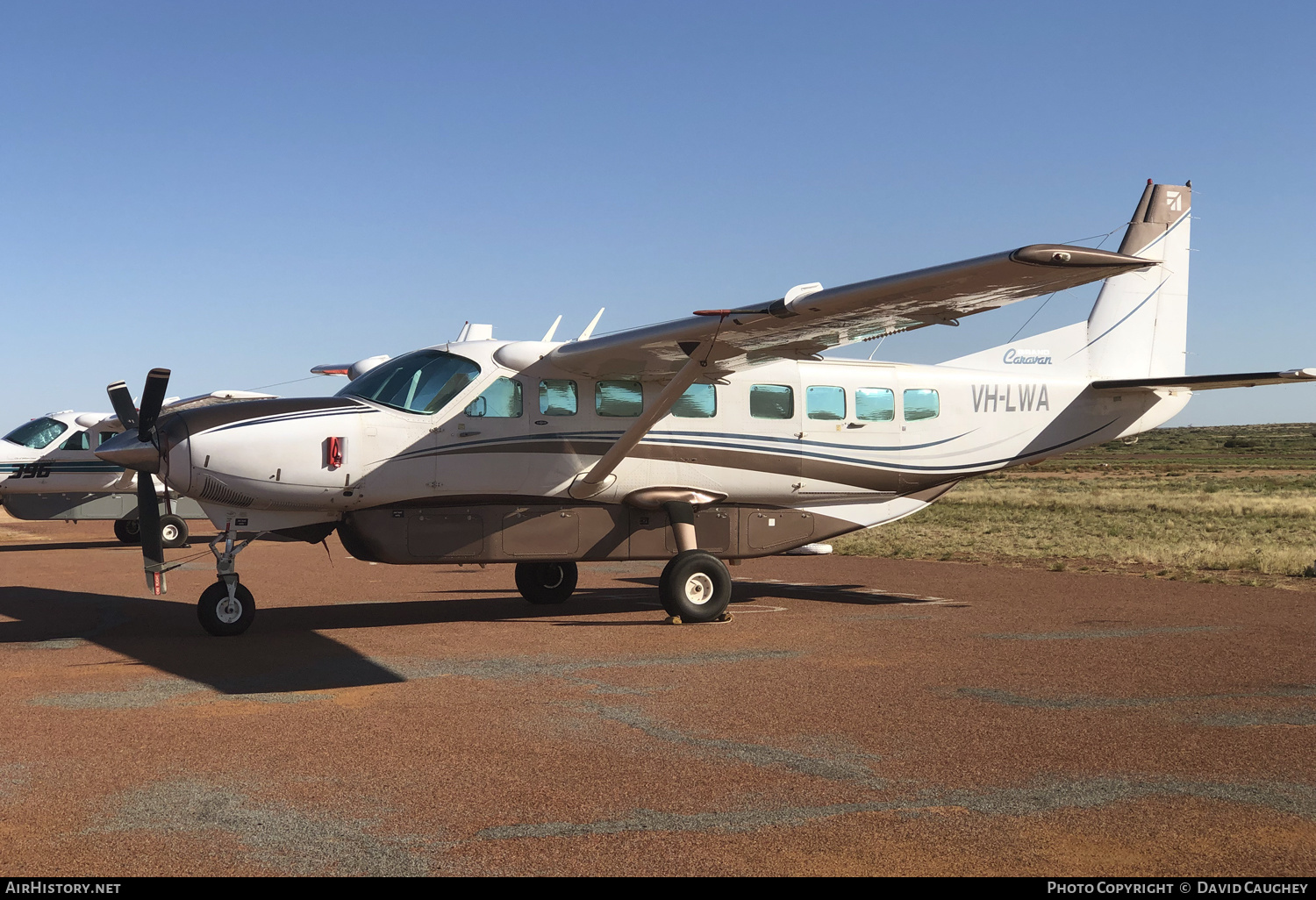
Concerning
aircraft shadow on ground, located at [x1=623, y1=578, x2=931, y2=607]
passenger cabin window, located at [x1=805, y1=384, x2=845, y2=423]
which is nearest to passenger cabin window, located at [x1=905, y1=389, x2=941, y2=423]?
passenger cabin window, located at [x1=805, y1=384, x2=845, y2=423]

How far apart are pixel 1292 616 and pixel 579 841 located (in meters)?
10.6

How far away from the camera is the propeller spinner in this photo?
36.0 ft

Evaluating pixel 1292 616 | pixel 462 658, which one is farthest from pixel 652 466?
pixel 1292 616

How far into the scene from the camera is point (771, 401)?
13.4 metres

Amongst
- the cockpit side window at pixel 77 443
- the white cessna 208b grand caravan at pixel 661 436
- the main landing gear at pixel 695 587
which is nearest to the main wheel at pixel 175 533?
the cockpit side window at pixel 77 443

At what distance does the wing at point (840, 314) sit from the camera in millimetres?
8562

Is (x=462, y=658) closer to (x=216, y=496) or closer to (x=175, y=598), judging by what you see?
(x=216, y=496)

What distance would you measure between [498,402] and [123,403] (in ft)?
14.0

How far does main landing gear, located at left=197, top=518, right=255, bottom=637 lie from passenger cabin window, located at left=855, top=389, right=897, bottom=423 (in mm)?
7404

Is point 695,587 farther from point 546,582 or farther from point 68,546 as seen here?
point 68,546

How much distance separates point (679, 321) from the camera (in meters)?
11.1

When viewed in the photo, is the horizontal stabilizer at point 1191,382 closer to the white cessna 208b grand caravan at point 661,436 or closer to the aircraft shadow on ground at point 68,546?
the white cessna 208b grand caravan at point 661,436

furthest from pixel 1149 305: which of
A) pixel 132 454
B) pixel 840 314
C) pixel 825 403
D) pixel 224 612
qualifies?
pixel 132 454

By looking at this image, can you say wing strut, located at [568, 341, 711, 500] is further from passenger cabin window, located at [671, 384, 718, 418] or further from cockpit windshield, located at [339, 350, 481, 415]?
cockpit windshield, located at [339, 350, 481, 415]
